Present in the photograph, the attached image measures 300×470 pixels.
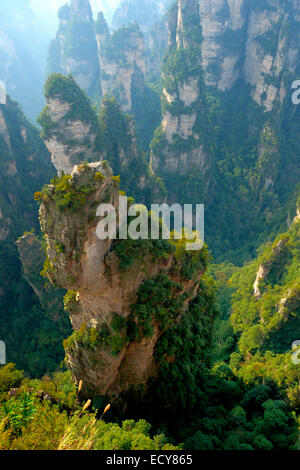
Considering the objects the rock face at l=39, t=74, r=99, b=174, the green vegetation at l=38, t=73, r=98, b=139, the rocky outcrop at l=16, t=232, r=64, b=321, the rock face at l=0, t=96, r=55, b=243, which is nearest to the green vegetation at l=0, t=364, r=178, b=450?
the rocky outcrop at l=16, t=232, r=64, b=321

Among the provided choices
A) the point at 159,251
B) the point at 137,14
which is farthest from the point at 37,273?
the point at 137,14

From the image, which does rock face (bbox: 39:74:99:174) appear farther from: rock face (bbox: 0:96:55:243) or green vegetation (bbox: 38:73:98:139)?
rock face (bbox: 0:96:55:243)

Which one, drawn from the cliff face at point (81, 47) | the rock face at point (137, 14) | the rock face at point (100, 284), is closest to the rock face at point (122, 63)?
the cliff face at point (81, 47)

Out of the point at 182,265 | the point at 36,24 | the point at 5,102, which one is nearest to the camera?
the point at 182,265

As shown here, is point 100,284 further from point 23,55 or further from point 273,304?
point 23,55

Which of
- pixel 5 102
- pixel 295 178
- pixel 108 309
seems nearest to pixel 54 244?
pixel 108 309

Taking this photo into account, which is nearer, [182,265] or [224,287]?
[182,265]

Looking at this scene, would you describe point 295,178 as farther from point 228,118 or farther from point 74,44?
point 74,44
